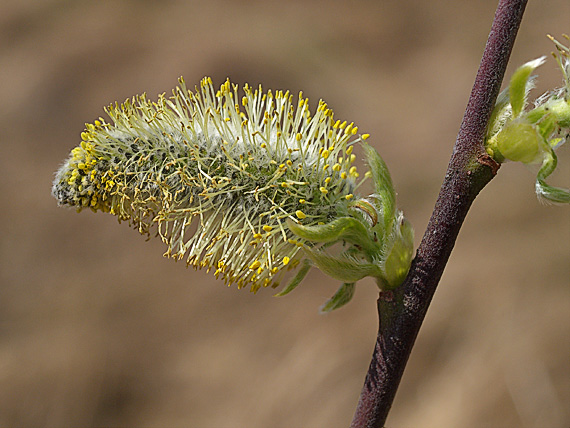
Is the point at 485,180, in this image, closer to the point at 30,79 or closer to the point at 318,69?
the point at 318,69

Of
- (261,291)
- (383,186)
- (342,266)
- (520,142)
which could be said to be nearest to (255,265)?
(342,266)

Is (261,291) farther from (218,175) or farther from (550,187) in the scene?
(550,187)

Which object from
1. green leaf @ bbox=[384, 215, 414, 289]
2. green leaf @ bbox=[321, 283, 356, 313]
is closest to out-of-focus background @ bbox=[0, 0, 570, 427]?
green leaf @ bbox=[321, 283, 356, 313]

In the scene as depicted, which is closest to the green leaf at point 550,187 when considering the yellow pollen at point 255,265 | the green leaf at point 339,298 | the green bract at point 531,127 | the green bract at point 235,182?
the green bract at point 531,127

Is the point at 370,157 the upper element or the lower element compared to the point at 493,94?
lower

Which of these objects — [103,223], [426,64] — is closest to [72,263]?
[103,223]

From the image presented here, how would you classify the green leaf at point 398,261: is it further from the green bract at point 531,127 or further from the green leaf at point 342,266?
the green bract at point 531,127
